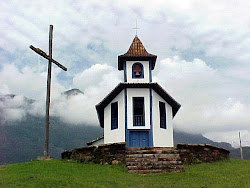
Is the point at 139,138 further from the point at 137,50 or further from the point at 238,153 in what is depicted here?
the point at 238,153

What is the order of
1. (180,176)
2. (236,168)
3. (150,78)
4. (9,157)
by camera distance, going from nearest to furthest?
(180,176) → (236,168) → (150,78) → (9,157)

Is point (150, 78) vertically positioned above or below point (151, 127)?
above

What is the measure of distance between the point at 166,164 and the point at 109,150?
3.13m

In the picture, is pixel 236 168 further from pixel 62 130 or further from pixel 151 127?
pixel 62 130

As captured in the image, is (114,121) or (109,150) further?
(114,121)

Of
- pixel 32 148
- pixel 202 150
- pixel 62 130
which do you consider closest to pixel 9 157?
pixel 32 148

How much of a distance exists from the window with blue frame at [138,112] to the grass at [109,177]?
544 cm

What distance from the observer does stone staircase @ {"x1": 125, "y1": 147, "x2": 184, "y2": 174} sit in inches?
574

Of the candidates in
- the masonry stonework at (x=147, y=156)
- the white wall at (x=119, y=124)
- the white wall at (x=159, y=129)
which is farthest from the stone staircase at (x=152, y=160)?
the white wall at (x=119, y=124)

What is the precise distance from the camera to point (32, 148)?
94125mm

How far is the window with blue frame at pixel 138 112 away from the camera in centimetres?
2058

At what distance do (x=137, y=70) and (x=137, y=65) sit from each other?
1.24 feet

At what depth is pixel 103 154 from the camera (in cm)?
1645

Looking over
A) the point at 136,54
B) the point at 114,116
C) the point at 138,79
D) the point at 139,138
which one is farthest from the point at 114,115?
the point at 136,54
